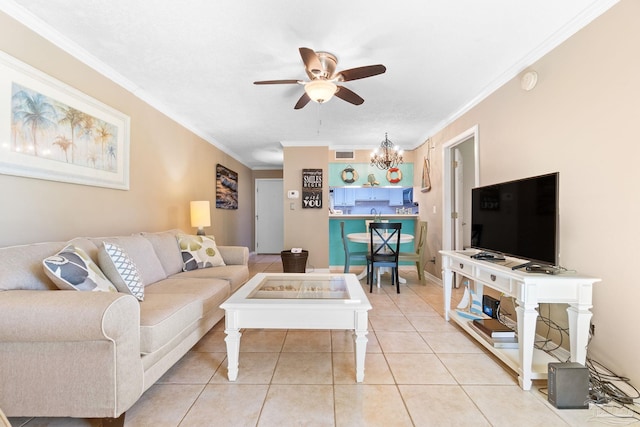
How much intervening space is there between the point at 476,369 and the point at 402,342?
0.57m

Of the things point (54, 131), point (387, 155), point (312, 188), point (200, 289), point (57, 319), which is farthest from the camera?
point (312, 188)

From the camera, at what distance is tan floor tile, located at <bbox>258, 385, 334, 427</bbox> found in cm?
150

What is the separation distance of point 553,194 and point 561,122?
28.8 inches

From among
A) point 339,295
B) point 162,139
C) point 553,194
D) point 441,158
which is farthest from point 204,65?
point 441,158

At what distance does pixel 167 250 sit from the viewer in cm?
291

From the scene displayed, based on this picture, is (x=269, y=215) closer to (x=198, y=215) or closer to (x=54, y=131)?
(x=198, y=215)

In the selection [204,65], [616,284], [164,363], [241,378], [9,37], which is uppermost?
[204,65]

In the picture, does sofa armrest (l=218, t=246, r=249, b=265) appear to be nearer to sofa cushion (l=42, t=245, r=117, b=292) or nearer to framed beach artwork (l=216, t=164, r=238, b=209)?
sofa cushion (l=42, t=245, r=117, b=292)

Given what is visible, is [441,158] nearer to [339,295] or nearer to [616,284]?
[616,284]

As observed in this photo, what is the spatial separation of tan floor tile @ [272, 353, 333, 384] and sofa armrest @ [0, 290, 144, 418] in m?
0.90

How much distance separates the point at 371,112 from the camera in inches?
148

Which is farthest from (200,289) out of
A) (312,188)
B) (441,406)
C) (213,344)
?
(312,188)

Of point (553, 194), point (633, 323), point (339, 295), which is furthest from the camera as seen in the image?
point (339, 295)

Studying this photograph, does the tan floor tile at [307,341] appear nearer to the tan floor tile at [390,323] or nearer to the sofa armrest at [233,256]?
the tan floor tile at [390,323]
